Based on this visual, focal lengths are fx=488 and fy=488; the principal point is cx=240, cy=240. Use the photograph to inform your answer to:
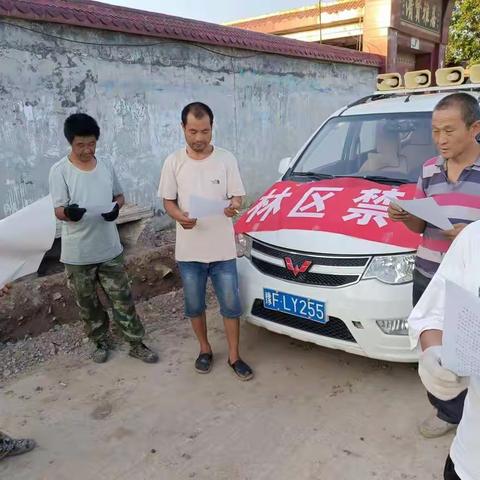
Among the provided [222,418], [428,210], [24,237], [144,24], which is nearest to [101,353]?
[222,418]

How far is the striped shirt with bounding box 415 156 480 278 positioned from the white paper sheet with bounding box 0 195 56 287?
1.78 m

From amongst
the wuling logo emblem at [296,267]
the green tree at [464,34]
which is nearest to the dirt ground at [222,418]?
the wuling logo emblem at [296,267]

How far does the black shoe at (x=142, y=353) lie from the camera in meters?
3.54

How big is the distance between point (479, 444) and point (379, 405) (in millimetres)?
1810

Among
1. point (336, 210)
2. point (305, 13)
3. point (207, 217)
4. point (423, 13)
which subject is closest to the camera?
point (207, 217)

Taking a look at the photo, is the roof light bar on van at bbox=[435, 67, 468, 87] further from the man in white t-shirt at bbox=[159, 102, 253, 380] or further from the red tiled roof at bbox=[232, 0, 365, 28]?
the red tiled roof at bbox=[232, 0, 365, 28]

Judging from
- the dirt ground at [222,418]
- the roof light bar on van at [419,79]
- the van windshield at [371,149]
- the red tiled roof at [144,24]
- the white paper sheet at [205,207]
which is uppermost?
the red tiled roof at [144,24]

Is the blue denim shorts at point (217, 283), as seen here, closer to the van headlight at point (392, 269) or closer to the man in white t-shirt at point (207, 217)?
the man in white t-shirt at point (207, 217)

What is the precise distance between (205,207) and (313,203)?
841 millimetres

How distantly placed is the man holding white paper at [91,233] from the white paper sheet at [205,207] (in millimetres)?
635

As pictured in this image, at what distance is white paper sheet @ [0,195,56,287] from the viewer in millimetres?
1968

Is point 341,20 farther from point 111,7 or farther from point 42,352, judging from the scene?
point 42,352

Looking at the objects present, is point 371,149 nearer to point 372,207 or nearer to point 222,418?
point 372,207

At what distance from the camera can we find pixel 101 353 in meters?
3.57
